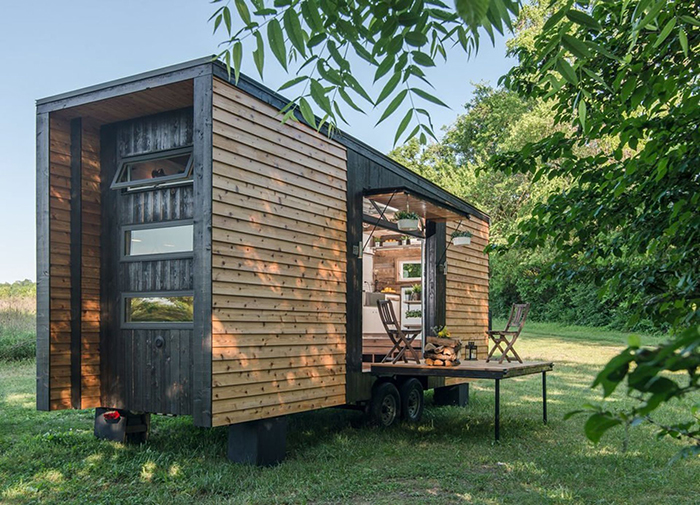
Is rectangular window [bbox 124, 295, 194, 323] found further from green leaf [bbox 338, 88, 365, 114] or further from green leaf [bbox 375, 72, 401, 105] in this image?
green leaf [bbox 375, 72, 401, 105]

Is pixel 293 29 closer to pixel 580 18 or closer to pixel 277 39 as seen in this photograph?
pixel 277 39

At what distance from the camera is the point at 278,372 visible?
639 cm

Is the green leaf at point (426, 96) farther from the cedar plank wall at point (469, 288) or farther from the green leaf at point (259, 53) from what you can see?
the cedar plank wall at point (469, 288)

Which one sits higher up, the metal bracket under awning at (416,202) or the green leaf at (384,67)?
the metal bracket under awning at (416,202)

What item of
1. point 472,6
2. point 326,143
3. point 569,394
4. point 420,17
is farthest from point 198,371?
point 569,394

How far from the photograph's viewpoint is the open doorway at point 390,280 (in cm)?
1027

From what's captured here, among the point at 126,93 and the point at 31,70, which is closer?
the point at 126,93

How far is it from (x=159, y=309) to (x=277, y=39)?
4774mm

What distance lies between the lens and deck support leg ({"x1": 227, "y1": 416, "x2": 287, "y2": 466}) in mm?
6012

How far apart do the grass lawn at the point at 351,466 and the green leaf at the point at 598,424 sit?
3.15 metres

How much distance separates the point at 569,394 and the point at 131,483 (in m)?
8.66

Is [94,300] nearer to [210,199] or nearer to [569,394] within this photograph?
[210,199]

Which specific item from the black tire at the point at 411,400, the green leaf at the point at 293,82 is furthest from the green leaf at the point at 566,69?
the black tire at the point at 411,400

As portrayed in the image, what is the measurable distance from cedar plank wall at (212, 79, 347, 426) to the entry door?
49 cm
